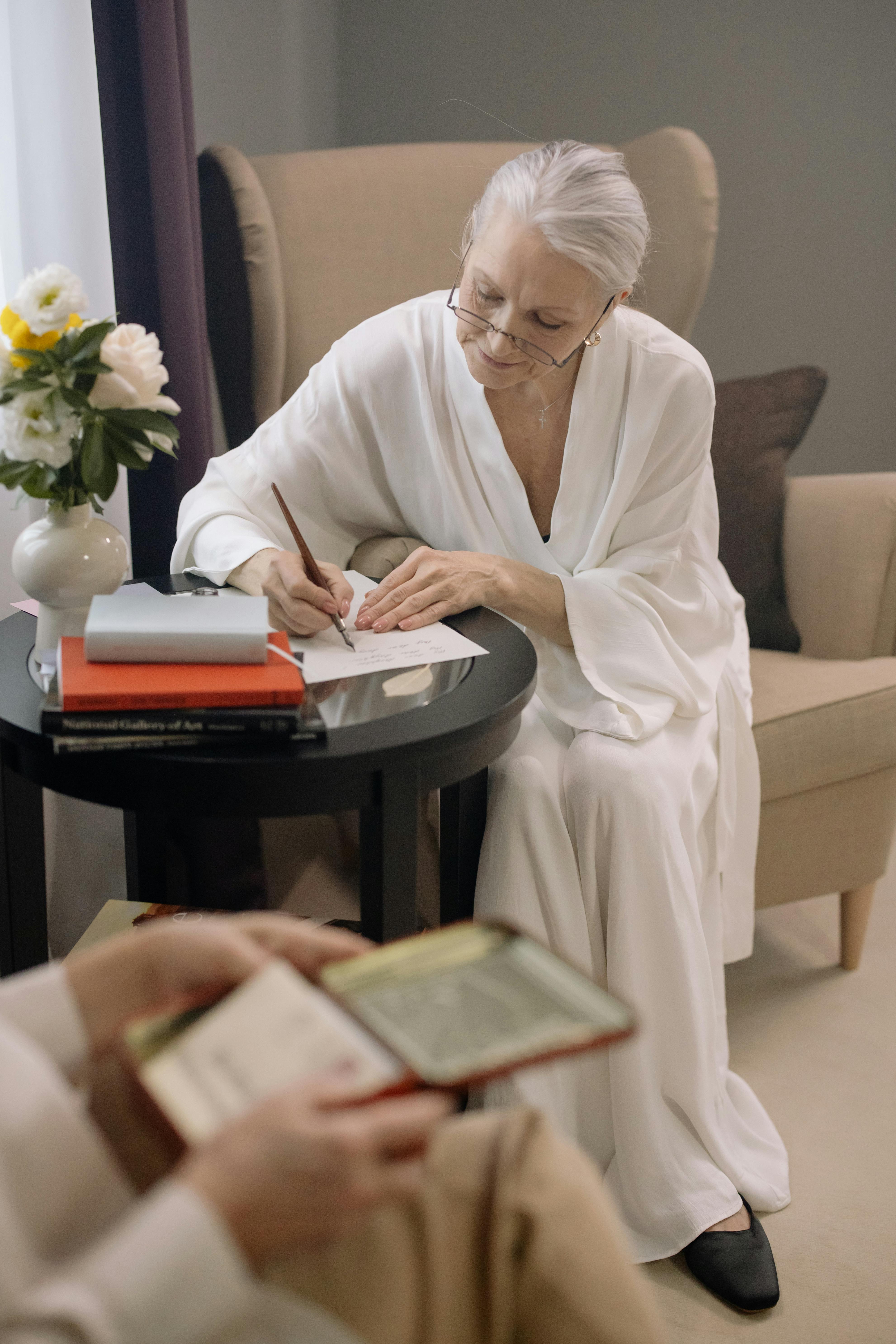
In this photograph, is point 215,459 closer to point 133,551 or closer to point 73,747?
point 133,551

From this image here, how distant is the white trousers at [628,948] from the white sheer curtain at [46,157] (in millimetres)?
773

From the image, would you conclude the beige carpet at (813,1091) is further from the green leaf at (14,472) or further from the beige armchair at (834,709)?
the green leaf at (14,472)

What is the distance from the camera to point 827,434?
10.9 ft

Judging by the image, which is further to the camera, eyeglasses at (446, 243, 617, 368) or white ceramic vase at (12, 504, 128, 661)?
eyeglasses at (446, 243, 617, 368)

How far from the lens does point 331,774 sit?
88 cm

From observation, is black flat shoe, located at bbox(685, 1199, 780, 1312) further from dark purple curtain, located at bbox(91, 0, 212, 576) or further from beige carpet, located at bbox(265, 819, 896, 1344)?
dark purple curtain, located at bbox(91, 0, 212, 576)

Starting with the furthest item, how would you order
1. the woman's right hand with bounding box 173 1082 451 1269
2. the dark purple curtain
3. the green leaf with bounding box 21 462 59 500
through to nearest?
the dark purple curtain, the green leaf with bounding box 21 462 59 500, the woman's right hand with bounding box 173 1082 451 1269

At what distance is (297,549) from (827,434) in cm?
236

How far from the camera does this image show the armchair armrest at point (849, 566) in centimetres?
185

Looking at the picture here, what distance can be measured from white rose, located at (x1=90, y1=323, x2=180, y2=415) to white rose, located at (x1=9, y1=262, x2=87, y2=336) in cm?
4

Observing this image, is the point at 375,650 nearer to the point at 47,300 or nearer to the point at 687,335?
the point at 47,300

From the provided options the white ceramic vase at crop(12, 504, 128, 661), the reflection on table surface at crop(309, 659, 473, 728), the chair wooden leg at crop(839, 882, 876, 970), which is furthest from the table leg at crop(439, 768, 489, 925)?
the chair wooden leg at crop(839, 882, 876, 970)

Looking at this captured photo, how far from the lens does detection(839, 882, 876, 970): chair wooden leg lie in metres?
1.77

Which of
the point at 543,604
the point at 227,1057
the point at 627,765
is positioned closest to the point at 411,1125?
the point at 227,1057
